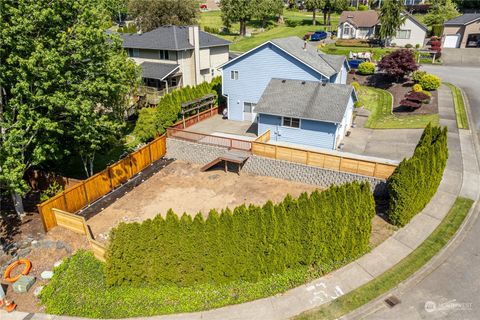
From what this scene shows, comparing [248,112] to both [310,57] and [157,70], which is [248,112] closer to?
[310,57]

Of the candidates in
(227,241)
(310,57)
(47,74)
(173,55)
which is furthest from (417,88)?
(47,74)

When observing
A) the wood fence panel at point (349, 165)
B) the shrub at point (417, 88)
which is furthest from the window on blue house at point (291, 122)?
the shrub at point (417, 88)

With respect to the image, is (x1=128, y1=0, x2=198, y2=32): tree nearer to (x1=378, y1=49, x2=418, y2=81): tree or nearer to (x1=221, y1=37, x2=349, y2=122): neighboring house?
(x1=221, y1=37, x2=349, y2=122): neighboring house

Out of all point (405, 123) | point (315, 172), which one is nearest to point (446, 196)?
point (315, 172)

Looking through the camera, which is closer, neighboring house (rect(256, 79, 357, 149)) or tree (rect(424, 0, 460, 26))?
neighboring house (rect(256, 79, 357, 149))

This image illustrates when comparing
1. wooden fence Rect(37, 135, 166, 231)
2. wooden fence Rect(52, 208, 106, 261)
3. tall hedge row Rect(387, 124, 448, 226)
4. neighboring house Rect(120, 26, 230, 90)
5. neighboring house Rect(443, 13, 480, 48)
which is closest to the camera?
wooden fence Rect(52, 208, 106, 261)

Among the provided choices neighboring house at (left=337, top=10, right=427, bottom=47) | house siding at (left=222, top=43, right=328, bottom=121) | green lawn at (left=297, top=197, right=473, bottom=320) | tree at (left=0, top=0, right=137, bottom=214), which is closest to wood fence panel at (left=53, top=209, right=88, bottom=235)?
tree at (left=0, top=0, right=137, bottom=214)
